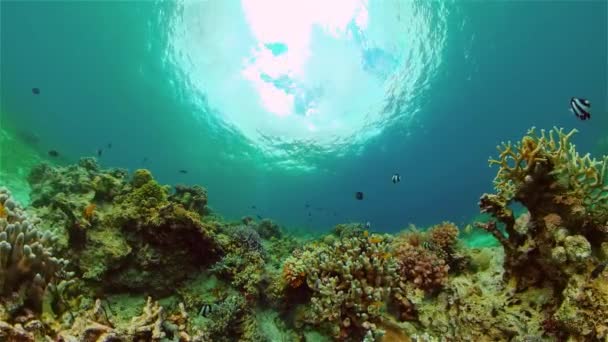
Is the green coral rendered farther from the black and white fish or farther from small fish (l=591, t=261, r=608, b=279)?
the black and white fish

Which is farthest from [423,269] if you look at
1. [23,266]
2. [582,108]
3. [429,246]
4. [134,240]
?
[23,266]

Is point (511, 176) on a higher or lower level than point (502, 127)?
lower

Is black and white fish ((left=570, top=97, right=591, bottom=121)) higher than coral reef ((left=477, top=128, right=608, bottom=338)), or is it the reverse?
black and white fish ((left=570, top=97, right=591, bottom=121))

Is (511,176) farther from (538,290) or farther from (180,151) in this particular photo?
(180,151)

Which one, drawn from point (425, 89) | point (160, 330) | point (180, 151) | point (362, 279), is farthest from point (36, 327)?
point (180, 151)

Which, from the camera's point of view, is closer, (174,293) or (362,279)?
(362,279)

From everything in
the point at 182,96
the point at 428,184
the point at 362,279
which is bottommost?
the point at 362,279

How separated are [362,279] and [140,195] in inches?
170

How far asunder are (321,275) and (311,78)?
2367cm

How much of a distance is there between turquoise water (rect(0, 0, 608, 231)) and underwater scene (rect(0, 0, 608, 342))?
164 millimetres

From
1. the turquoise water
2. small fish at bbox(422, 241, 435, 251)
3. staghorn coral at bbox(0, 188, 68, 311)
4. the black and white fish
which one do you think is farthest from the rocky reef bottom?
the turquoise water

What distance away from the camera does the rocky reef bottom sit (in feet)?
12.2

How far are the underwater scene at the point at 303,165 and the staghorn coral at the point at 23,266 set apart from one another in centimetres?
2

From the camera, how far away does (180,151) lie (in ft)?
156
